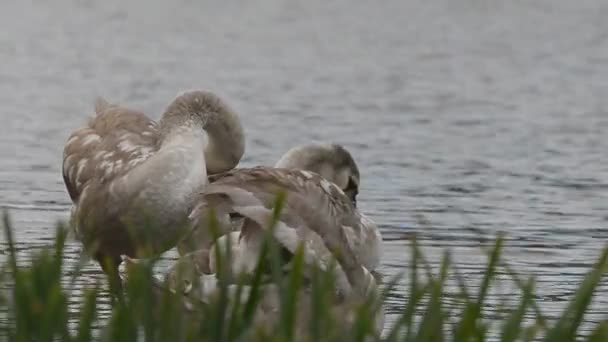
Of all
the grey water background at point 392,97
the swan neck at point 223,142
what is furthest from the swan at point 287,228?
the swan neck at point 223,142

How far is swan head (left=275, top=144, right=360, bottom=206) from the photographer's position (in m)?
8.88

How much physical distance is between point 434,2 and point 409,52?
5140mm

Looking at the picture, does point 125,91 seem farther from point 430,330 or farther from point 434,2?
point 430,330

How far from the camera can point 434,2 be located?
79.4 ft

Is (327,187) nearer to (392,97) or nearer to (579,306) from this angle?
(579,306)

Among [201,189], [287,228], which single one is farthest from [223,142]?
[287,228]

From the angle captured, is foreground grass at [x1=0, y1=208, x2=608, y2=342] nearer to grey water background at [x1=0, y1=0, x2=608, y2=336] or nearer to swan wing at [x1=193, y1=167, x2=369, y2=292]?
swan wing at [x1=193, y1=167, x2=369, y2=292]

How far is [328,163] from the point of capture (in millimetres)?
8938

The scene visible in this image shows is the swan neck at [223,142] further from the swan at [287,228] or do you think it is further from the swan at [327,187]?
the swan at [287,228]

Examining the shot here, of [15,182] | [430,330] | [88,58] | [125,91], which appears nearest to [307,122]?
[125,91]

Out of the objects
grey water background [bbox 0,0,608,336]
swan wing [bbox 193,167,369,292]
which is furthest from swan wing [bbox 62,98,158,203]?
swan wing [bbox 193,167,369,292]

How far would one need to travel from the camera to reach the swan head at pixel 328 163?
29.1 feet

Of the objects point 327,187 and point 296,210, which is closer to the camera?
point 296,210

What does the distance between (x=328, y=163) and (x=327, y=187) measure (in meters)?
1.57
